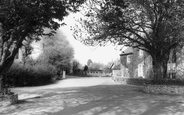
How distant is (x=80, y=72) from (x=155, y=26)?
52.9 metres

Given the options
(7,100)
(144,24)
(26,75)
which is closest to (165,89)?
(144,24)

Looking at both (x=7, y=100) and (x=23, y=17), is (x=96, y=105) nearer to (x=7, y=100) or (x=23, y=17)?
(x=7, y=100)

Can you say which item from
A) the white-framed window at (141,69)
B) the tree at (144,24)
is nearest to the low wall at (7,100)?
the tree at (144,24)

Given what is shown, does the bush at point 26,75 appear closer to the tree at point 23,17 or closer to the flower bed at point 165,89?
the tree at point 23,17

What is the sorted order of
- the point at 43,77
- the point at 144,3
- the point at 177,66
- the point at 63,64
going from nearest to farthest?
1. the point at 144,3
2. the point at 177,66
3. the point at 43,77
4. the point at 63,64

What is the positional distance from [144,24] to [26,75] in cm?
1582

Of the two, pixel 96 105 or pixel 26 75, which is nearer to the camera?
pixel 96 105

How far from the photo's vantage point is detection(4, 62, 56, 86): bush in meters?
23.3

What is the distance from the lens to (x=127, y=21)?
55.5ft

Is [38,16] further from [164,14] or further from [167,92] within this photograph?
[167,92]

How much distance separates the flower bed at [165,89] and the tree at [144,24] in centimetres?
147

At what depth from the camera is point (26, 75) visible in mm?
24984

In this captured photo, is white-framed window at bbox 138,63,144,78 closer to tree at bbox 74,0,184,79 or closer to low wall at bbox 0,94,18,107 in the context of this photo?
tree at bbox 74,0,184,79

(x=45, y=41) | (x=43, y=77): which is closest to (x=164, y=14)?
(x=43, y=77)
